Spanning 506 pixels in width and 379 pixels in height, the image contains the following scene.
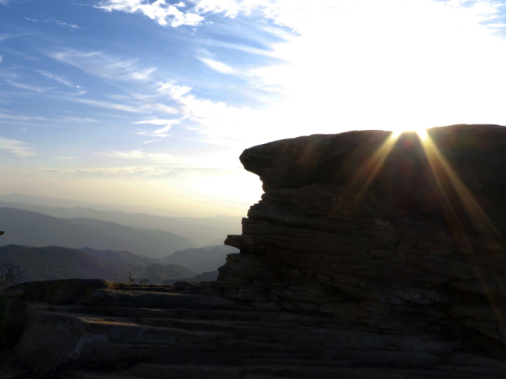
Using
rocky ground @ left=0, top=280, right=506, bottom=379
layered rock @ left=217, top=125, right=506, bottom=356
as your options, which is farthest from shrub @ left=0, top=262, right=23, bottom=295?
layered rock @ left=217, top=125, right=506, bottom=356

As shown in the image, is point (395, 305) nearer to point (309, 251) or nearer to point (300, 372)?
point (309, 251)

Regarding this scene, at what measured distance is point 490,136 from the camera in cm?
1984

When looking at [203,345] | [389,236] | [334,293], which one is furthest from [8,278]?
[389,236]

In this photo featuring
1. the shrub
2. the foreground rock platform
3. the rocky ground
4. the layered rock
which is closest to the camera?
the rocky ground

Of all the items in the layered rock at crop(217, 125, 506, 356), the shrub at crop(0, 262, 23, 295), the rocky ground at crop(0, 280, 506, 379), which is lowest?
the shrub at crop(0, 262, 23, 295)

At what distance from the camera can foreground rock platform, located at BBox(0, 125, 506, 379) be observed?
17.0 metres

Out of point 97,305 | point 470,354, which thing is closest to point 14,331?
point 97,305

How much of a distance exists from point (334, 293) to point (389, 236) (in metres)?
5.31

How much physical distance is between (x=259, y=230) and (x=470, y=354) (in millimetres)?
14736

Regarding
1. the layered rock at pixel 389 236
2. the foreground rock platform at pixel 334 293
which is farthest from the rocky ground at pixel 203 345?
the layered rock at pixel 389 236

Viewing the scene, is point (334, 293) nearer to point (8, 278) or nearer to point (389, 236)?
point (389, 236)

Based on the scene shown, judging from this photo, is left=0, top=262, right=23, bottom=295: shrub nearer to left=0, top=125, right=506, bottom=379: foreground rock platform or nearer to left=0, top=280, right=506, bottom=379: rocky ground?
left=0, top=280, right=506, bottom=379: rocky ground

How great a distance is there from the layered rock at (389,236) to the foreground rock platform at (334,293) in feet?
0.27

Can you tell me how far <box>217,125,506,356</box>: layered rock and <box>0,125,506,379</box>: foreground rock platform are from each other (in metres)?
0.08
